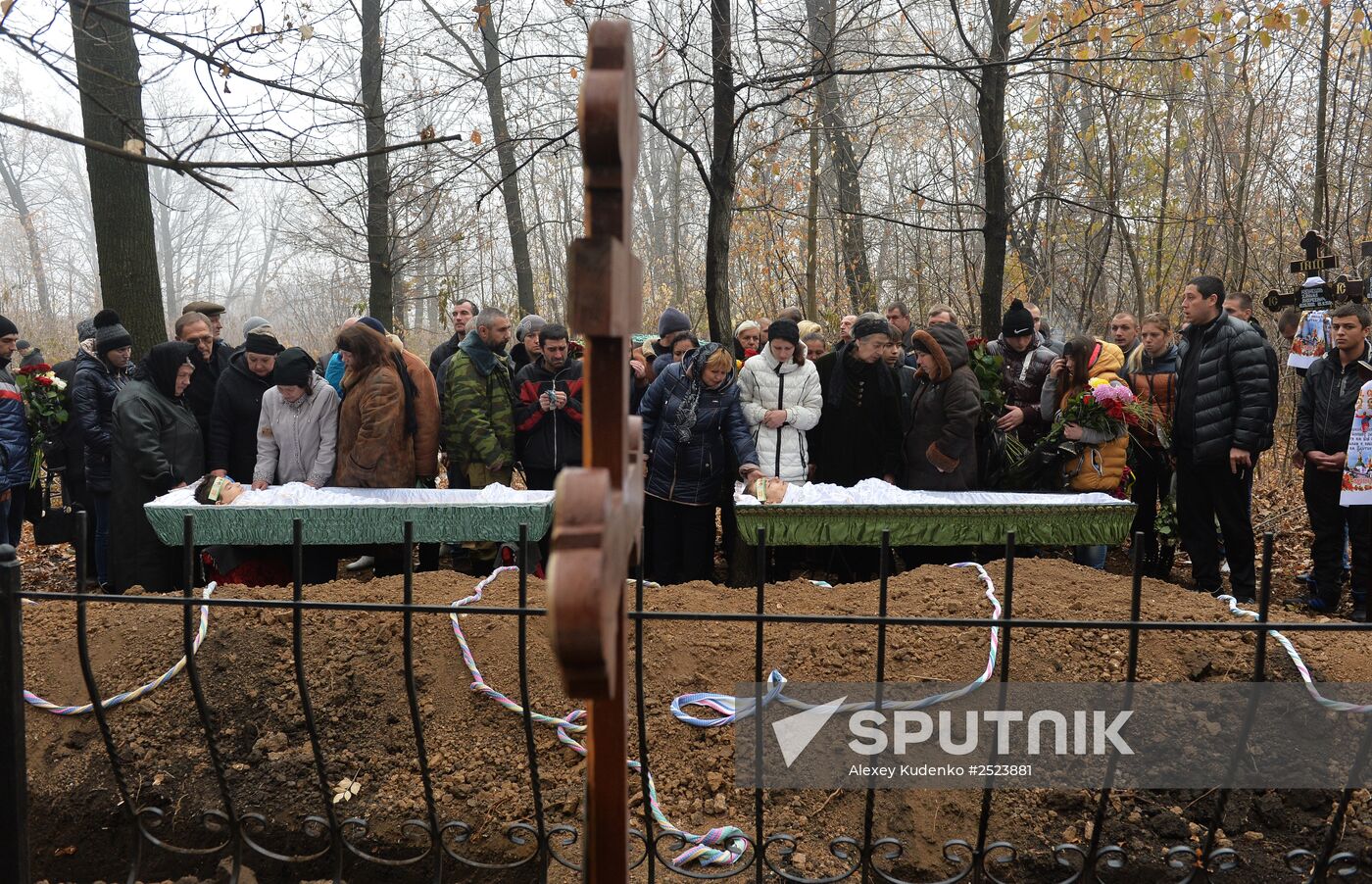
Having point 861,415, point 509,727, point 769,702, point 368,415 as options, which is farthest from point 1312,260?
point 509,727

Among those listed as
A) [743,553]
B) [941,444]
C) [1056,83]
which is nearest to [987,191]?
[941,444]

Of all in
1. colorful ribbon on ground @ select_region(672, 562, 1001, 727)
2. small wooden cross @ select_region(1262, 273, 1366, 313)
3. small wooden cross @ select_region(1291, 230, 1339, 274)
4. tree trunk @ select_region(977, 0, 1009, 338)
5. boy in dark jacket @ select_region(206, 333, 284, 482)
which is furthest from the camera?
small wooden cross @ select_region(1291, 230, 1339, 274)

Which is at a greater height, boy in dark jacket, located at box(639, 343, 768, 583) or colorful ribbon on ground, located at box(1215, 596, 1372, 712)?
boy in dark jacket, located at box(639, 343, 768, 583)

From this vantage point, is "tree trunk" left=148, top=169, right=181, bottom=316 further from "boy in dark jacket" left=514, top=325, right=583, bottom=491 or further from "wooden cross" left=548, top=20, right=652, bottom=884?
"wooden cross" left=548, top=20, right=652, bottom=884

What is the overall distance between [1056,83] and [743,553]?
29.4ft

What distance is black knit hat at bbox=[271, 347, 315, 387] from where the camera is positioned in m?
6.13

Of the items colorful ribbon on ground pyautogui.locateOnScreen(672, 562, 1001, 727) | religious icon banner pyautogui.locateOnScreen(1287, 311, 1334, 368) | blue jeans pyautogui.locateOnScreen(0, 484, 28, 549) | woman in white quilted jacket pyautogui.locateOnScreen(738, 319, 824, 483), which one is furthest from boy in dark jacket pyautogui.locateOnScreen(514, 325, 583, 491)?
religious icon banner pyautogui.locateOnScreen(1287, 311, 1334, 368)

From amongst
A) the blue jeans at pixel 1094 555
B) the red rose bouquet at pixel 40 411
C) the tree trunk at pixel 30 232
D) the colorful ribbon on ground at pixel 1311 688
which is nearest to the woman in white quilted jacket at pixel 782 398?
the blue jeans at pixel 1094 555

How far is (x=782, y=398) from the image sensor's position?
6.70 metres

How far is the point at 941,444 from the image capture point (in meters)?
6.71

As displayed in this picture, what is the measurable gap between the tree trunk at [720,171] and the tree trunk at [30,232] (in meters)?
32.4

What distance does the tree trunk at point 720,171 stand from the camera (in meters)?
6.61

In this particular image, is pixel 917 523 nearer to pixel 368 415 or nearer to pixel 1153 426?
pixel 1153 426

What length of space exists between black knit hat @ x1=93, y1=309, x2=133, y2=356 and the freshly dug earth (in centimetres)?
261
